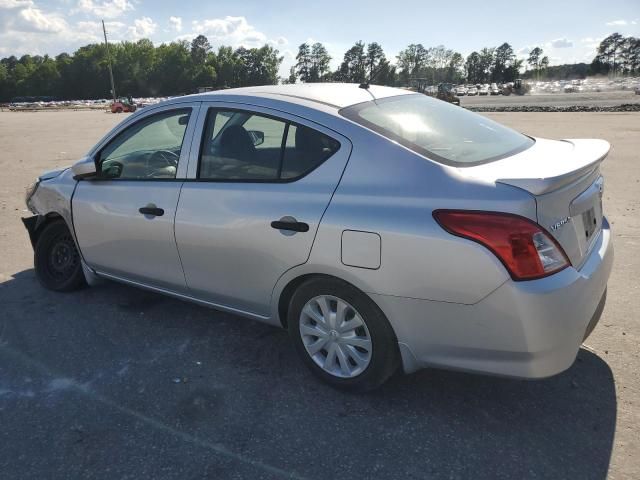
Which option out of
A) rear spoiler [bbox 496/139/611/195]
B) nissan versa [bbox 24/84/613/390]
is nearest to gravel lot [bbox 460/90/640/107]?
rear spoiler [bbox 496/139/611/195]

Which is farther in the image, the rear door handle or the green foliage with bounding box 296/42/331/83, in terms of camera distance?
the green foliage with bounding box 296/42/331/83

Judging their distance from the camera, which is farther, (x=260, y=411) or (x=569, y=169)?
(x=260, y=411)

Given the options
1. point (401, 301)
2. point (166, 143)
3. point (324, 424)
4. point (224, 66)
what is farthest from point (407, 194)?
point (224, 66)

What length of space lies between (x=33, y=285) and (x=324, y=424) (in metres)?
3.48

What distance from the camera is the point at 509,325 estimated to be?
233 centimetres

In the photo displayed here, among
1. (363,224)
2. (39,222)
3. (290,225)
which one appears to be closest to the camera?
(363,224)

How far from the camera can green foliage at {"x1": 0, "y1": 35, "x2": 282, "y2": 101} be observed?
120250 millimetres

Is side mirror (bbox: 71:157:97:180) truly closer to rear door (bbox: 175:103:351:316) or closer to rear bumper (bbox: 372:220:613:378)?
rear door (bbox: 175:103:351:316)

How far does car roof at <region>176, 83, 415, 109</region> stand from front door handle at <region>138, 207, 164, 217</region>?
0.81 m

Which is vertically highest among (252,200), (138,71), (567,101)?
(138,71)

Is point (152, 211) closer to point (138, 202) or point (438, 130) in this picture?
point (138, 202)

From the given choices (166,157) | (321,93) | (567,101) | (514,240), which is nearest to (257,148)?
(321,93)

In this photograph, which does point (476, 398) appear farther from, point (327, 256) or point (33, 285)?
point (33, 285)

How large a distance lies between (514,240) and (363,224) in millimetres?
718
